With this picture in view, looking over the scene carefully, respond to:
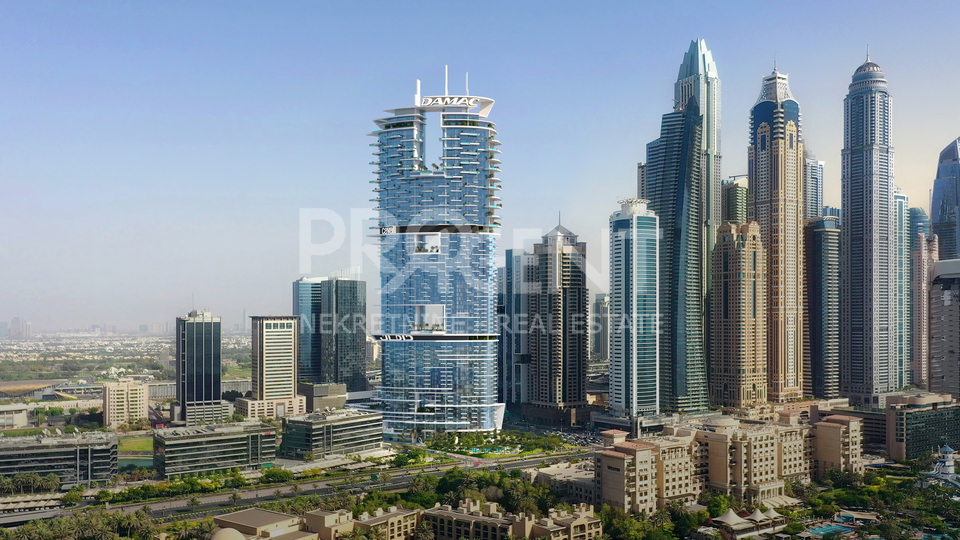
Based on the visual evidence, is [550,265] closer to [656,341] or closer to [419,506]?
[656,341]

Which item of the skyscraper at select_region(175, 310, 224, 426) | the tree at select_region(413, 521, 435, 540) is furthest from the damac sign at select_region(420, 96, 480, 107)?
the tree at select_region(413, 521, 435, 540)

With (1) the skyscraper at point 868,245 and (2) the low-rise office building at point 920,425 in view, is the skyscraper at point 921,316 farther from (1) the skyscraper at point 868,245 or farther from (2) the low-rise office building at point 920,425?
(2) the low-rise office building at point 920,425

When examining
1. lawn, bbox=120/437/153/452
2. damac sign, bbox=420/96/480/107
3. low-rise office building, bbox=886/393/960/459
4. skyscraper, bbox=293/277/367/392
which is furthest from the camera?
skyscraper, bbox=293/277/367/392

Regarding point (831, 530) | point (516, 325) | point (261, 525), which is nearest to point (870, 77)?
point (516, 325)

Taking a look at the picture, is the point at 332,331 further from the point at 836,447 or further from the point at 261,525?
the point at 261,525

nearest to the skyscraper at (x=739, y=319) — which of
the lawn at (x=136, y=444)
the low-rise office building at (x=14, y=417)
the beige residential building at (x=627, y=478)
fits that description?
the beige residential building at (x=627, y=478)

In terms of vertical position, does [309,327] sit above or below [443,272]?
below

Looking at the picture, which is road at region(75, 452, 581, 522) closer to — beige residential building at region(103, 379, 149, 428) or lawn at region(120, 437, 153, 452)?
lawn at region(120, 437, 153, 452)
